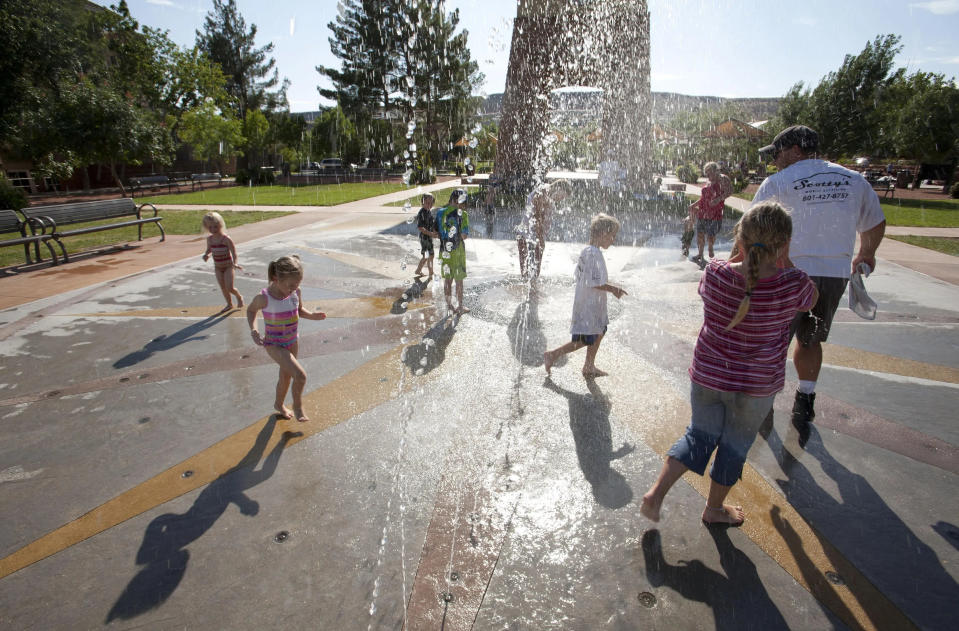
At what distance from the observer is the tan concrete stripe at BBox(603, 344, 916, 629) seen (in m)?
2.17

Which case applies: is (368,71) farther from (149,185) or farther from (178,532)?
(178,532)

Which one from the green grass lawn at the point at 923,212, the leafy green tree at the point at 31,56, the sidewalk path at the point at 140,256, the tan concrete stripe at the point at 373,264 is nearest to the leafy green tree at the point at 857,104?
the green grass lawn at the point at 923,212

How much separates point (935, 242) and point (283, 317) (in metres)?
13.5

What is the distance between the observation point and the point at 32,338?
5.42 metres

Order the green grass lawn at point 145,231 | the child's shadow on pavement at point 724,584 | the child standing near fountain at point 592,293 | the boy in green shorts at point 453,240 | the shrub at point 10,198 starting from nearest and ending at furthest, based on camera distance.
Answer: the child's shadow on pavement at point 724,584
the child standing near fountain at point 592,293
the boy in green shorts at point 453,240
the green grass lawn at point 145,231
the shrub at point 10,198

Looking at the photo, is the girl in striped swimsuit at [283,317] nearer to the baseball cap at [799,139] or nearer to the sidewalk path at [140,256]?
the baseball cap at [799,139]

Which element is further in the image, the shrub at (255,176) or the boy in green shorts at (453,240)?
the shrub at (255,176)

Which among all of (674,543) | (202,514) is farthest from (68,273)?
(674,543)

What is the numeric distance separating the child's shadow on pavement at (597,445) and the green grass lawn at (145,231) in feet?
28.7

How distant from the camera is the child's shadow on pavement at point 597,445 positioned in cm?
295

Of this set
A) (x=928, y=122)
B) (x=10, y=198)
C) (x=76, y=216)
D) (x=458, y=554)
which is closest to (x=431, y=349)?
(x=458, y=554)

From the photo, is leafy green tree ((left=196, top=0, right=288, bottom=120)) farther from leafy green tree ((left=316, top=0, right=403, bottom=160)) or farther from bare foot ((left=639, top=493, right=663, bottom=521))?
bare foot ((left=639, top=493, right=663, bottom=521))

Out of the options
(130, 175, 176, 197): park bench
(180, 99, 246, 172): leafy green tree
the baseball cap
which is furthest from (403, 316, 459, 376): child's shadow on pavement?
(180, 99, 246, 172): leafy green tree

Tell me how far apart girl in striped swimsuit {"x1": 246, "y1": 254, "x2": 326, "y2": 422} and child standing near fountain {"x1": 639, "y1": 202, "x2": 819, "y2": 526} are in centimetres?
252
